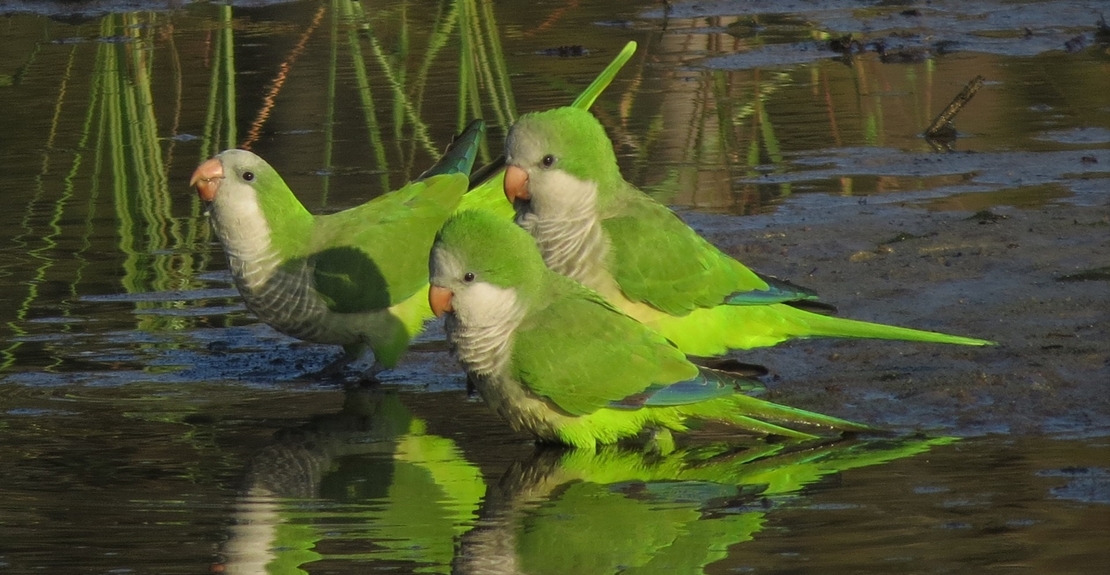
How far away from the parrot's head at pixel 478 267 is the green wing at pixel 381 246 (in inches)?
41.5

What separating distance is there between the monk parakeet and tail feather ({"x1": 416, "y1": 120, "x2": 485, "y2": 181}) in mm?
538

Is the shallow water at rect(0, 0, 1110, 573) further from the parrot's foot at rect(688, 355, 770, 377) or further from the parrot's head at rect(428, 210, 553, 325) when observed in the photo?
the parrot's head at rect(428, 210, 553, 325)

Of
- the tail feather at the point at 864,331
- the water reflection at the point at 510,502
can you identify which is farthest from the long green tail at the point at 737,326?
the water reflection at the point at 510,502

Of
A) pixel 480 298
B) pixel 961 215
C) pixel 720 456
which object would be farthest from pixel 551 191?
pixel 961 215

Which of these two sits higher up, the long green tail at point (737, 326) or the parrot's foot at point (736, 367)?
the parrot's foot at point (736, 367)

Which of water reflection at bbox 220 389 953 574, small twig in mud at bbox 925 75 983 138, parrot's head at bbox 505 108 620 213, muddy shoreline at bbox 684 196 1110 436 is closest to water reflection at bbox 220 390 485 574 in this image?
water reflection at bbox 220 389 953 574

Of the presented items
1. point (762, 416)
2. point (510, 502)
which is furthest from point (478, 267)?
point (762, 416)

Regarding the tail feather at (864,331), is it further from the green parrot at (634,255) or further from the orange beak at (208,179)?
the orange beak at (208,179)

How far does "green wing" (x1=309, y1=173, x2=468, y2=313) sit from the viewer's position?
19.1 feet

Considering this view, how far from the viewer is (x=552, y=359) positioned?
4.71 meters

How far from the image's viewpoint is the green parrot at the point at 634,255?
544 cm

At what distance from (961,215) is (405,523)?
3748 mm

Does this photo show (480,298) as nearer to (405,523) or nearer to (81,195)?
(405,523)

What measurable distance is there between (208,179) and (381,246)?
0.67 metres
